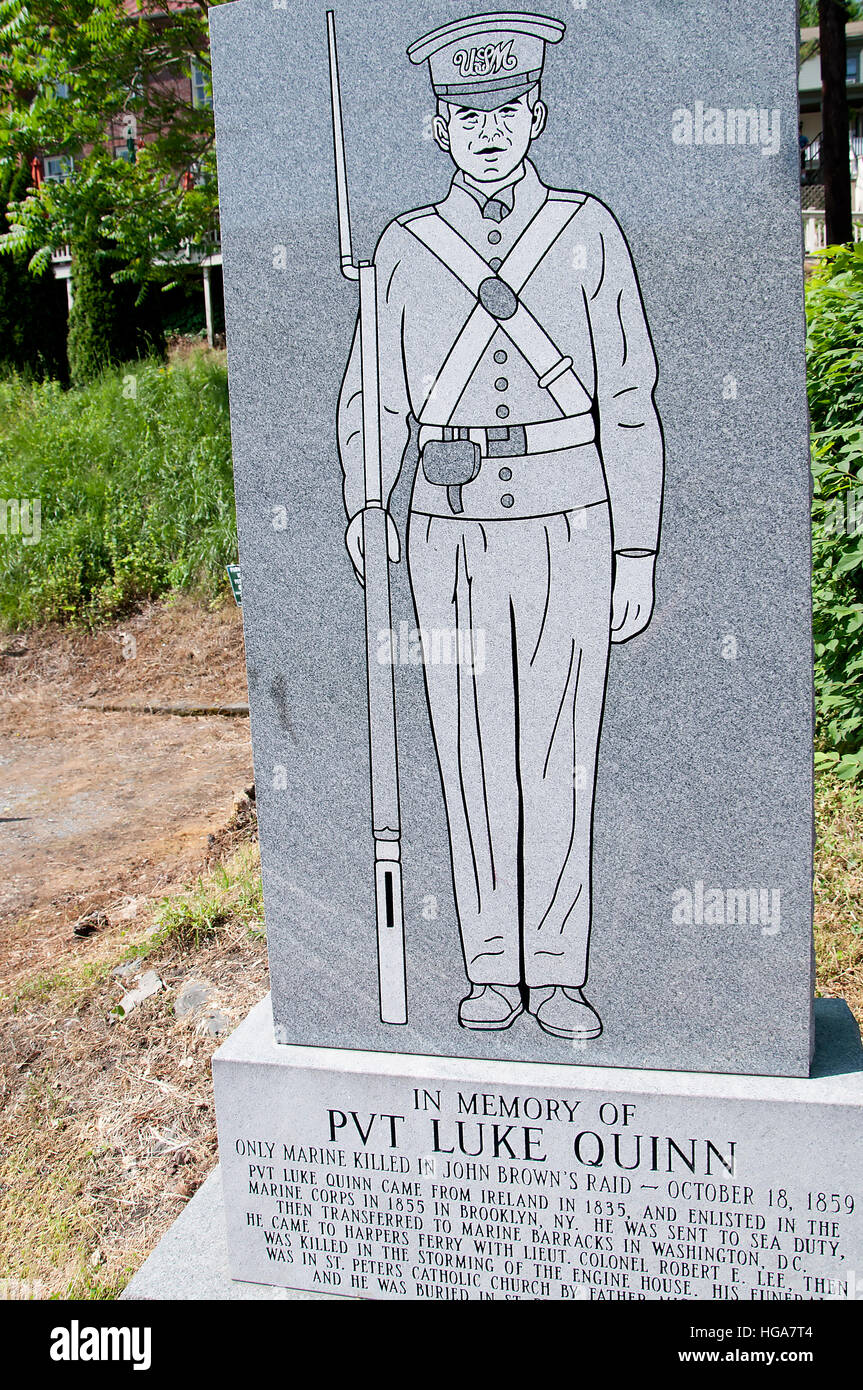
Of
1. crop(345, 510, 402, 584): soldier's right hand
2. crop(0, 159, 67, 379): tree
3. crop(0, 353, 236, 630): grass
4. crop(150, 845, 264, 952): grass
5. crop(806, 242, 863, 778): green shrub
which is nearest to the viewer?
crop(345, 510, 402, 584): soldier's right hand

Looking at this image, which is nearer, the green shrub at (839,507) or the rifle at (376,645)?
the rifle at (376,645)

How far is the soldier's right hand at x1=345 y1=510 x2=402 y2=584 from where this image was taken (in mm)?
2309

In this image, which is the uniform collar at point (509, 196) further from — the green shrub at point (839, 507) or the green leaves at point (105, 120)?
the green leaves at point (105, 120)

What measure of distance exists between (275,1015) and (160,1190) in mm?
816

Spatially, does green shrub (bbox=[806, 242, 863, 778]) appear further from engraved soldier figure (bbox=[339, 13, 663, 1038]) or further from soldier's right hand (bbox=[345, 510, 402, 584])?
soldier's right hand (bbox=[345, 510, 402, 584])

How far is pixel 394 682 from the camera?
2348 mm

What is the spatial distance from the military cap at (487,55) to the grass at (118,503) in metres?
6.57

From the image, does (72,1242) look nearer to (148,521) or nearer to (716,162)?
(716,162)

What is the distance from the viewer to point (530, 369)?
220 centimetres

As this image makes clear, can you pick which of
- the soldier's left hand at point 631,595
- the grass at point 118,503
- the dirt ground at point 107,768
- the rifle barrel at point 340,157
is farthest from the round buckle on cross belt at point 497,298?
the grass at point 118,503

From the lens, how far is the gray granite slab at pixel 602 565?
205cm

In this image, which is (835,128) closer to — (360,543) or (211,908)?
(211,908)

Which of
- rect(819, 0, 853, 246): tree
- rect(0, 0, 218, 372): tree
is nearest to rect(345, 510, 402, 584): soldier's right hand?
rect(0, 0, 218, 372): tree

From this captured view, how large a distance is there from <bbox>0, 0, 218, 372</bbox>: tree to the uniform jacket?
19.9 feet
